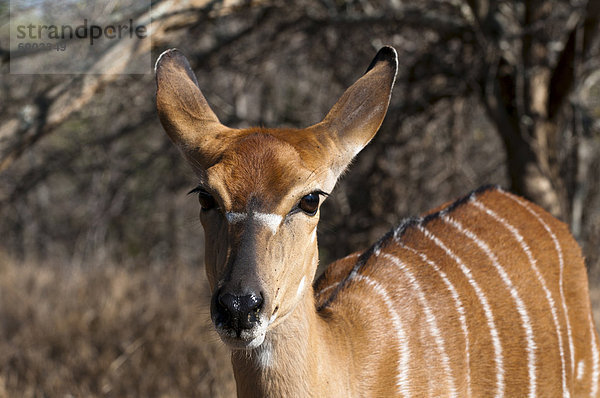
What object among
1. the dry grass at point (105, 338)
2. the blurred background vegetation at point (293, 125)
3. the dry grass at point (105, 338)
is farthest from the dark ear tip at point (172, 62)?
the dry grass at point (105, 338)

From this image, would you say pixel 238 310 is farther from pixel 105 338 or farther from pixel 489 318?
pixel 105 338

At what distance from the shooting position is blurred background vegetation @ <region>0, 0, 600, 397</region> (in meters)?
4.62

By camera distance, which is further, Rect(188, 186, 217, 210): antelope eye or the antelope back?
the antelope back

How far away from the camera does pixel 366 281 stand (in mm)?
3150

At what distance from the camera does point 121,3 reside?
4.57 metres

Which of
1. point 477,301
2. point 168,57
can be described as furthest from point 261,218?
point 477,301

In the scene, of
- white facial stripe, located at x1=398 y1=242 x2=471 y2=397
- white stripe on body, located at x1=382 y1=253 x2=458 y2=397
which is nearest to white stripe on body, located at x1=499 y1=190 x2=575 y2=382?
white facial stripe, located at x1=398 y1=242 x2=471 y2=397

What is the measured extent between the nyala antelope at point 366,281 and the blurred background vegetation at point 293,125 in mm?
437

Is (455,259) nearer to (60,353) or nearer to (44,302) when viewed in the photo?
(60,353)

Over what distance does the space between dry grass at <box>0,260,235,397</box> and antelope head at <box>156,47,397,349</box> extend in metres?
1.58

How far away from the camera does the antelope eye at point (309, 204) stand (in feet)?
8.19

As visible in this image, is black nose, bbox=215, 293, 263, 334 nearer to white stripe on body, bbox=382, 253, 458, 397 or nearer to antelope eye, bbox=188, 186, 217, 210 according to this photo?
antelope eye, bbox=188, 186, 217, 210

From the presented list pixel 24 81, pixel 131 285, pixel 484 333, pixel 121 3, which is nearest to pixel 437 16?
pixel 121 3

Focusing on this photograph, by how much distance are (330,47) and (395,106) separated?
852 millimetres
